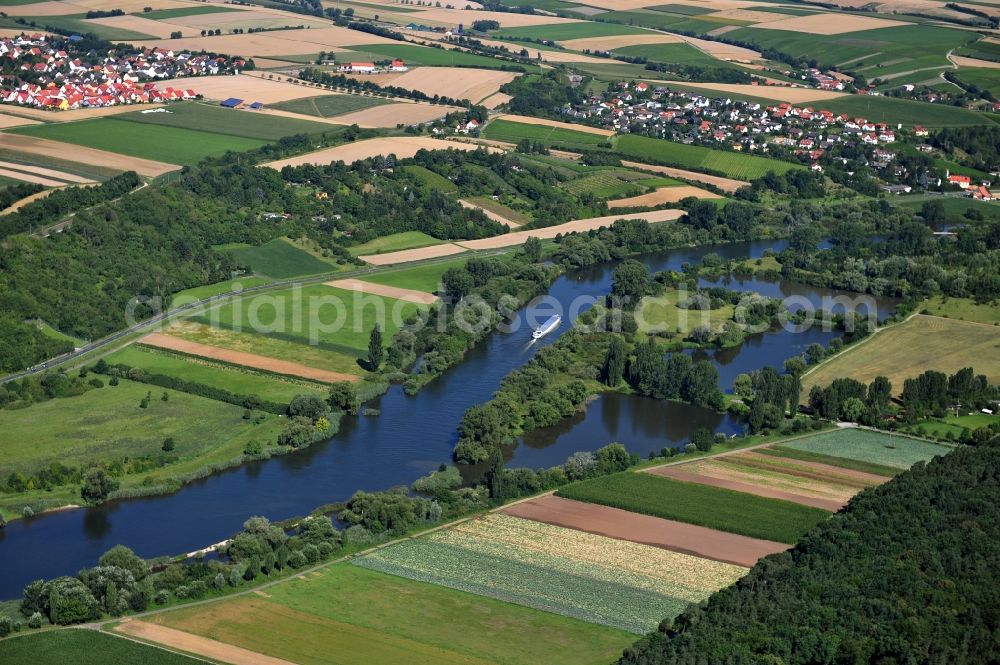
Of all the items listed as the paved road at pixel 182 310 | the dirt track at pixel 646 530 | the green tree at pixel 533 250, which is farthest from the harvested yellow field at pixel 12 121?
the dirt track at pixel 646 530

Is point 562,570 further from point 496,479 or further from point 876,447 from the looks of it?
point 876,447

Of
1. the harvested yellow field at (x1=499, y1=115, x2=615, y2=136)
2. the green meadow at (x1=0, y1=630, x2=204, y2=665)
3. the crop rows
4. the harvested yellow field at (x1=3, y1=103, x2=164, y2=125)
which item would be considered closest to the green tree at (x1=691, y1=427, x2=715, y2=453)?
the crop rows

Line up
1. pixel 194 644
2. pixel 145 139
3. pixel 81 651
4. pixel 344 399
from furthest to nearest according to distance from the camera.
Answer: pixel 145 139 < pixel 344 399 < pixel 194 644 < pixel 81 651

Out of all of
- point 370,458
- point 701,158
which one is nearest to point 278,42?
point 701,158

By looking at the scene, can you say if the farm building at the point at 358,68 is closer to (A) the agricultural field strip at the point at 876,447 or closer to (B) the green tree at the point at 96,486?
(A) the agricultural field strip at the point at 876,447

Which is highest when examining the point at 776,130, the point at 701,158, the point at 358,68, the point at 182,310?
the point at 358,68

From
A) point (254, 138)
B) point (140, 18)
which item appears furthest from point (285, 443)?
point (140, 18)

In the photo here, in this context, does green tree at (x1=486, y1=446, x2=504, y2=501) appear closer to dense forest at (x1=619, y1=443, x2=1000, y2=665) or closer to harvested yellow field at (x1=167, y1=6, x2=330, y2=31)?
dense forest at (x1=619, y1=443, x2=1000, y2=665)
